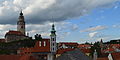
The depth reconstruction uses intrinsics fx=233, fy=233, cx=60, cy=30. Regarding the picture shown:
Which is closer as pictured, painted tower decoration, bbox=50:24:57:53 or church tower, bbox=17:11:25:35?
painted tower decoration, bbox=50:24:57:53

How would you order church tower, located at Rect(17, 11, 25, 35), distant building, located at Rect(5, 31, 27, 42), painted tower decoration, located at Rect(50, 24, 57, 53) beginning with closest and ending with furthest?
painted tower decoration, located at Rect(50, 24, 57, 53)
distant building, located at Rect(5, 31, 27, 42)
church tower, located at Rect(17, 11, 25, 35)

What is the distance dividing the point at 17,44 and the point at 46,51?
66.7 m

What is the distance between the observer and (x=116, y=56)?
65.5 metres

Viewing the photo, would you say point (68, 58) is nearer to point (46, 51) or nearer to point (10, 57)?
point (10, 57)

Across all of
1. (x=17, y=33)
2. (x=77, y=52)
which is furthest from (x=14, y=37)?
(x=77, y=52)

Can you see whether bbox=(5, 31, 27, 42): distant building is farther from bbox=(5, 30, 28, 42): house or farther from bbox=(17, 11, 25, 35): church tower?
bbox=(17, 11, 25, 35): church tower

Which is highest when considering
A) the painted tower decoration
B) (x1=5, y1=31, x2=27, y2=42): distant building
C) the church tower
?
the church tower

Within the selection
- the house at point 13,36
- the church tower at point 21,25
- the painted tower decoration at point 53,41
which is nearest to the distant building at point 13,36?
the house at point 13,36

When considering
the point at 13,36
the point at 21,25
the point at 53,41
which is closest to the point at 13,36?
the point at 13,36

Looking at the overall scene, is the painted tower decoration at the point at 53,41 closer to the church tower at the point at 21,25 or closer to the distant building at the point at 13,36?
the distant building at the point at 13,36

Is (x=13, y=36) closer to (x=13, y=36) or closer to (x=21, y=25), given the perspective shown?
(x=13, y=36)

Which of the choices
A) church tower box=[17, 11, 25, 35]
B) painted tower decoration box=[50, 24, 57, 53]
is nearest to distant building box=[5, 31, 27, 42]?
church tower box=[17, 11, 25, 35]

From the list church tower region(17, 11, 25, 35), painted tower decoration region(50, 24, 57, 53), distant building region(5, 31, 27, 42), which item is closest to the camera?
painted tower decoration region(50, 24, 57, 53)

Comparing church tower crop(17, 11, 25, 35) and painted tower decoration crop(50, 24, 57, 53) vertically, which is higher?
church tower crop(17, 11, 25, 35)
